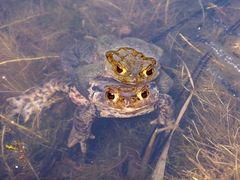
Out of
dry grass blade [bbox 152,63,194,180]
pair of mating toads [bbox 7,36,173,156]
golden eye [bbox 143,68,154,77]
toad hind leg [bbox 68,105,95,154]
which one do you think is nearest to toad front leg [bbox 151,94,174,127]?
pair of mating toads [bbox 7,36,173,156]

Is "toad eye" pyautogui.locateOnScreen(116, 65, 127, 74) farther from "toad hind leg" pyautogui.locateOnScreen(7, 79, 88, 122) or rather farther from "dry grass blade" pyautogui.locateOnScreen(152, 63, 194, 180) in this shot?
"toad hind leg" pyautogui.locateOnScreen(7, 79, 88, 122)

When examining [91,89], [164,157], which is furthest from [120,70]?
[91,89]

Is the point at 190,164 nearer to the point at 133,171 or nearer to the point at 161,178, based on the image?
the point at 161,178

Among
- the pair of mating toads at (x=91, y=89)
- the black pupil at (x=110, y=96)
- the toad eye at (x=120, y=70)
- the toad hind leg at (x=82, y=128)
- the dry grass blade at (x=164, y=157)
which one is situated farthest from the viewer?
the toad hind leg at (x=82, y=128)

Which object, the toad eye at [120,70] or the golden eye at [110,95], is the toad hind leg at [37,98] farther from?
the toad eye at [120,70]

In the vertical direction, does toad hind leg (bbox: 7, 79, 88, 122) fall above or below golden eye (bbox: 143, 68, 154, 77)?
below

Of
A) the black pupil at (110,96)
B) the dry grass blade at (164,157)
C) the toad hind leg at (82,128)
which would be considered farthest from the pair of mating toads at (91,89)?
the black pupil at (110,96)
